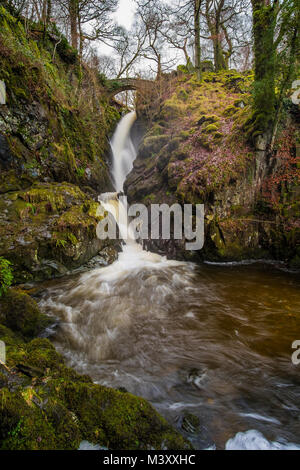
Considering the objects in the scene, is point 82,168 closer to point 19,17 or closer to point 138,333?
point 19,17

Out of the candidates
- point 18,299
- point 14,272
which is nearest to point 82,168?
point 14,272

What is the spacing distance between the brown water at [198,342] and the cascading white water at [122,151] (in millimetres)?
8410

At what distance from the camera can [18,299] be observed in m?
3.55

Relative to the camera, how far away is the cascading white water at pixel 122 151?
1353 centimetres

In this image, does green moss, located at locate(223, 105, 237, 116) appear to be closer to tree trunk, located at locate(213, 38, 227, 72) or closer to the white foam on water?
tree trunk, located at locate(213, 38, 227, 72)

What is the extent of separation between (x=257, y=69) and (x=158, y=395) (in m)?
9.29

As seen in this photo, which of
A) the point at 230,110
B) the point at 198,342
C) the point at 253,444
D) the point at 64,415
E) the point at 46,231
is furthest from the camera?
the point at 230,110

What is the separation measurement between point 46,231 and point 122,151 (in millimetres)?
10850

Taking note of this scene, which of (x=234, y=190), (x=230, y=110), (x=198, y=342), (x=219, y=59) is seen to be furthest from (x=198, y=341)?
(x=219, y=59)
